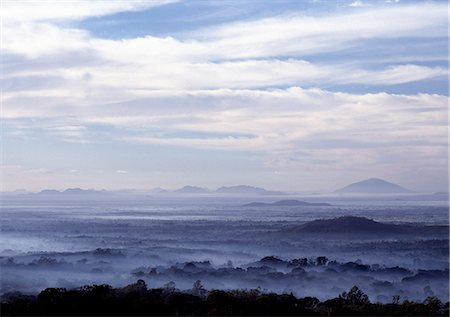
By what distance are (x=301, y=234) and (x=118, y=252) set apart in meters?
22.7

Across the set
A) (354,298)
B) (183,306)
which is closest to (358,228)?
(354,298)

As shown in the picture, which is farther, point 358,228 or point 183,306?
point 358,228

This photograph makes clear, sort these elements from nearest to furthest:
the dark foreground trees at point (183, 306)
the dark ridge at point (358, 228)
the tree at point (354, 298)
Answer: the dark foreground trees at point (183, 306) → the tree at point (354, 298) → the dark ridge at point (358, 228)

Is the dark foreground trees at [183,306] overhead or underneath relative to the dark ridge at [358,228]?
underneath

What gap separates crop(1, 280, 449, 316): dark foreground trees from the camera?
71.7 feet

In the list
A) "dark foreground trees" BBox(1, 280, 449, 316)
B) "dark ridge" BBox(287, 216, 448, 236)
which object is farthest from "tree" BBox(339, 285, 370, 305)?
"dark ridge" BBox(287, 216, 448, 236)

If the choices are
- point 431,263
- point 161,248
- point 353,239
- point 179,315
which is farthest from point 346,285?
point 353,239

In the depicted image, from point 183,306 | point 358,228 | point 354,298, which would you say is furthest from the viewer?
point 358,228

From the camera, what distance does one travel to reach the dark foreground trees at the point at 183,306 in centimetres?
2184

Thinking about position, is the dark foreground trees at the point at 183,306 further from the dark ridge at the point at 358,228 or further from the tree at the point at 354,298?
the dark ridge at the point at 358,228

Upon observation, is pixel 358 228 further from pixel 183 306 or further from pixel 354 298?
pixel 183 306

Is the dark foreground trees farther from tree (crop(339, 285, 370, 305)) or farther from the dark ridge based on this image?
the dark ridge

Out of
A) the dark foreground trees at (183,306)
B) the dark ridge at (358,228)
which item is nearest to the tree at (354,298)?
the dark foreground trees at (183,306)

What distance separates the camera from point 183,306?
22438 mm
